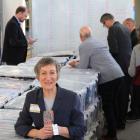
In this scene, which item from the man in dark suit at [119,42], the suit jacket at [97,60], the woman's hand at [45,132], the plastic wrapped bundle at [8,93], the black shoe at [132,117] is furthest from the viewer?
the black shoe at [132,117]

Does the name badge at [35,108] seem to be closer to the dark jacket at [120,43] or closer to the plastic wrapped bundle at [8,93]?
the plastic wrapped bundle at [8,93]

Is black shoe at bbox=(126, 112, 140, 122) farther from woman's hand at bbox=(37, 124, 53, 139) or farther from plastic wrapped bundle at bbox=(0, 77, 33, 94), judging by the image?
woman's hand at bbox=(37, 124, 53, 139)

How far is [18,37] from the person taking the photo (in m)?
5.69

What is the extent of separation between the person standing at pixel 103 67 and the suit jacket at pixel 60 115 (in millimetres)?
1964

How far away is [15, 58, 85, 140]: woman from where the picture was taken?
2389mm

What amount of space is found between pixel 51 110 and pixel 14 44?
3.37 meters

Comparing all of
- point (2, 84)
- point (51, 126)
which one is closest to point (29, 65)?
point (2, 84)

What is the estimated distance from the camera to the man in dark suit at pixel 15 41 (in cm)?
563

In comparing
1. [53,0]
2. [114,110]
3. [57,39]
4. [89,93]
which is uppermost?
[53,0]

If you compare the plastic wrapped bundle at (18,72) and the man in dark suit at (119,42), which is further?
the man in dark suit at (119,42)

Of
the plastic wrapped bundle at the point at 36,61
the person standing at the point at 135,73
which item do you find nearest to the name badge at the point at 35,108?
the plastic wrapped bundle at the point at 36,61

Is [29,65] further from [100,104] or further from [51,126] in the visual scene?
[51,126]

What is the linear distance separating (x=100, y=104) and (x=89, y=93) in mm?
759

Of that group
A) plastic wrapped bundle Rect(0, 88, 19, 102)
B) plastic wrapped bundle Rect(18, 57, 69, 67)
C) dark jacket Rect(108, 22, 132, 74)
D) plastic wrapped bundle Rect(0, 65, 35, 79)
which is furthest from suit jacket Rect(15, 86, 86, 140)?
dark jacket Rect(108, 22, 132, 74)
